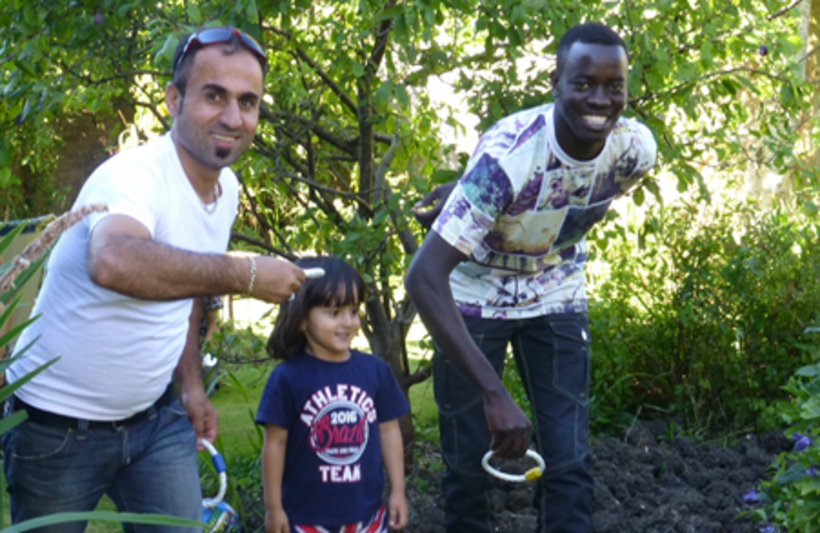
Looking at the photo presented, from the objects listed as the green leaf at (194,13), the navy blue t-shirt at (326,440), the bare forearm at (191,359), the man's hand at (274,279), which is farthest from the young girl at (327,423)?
the man's hand at (274,279)

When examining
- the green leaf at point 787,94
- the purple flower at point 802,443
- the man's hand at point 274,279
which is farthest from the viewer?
the green leaf at point 787,94

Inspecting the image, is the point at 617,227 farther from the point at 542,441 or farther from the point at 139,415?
the point at 139,415

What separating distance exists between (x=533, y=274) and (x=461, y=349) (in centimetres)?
60

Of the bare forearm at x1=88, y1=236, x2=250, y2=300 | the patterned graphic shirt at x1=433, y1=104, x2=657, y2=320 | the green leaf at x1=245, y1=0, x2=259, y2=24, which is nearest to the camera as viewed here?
the bare forearm at x1=88, y1=236, x2=250, y2=300

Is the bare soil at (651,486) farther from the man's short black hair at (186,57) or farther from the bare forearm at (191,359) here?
the man's short black hair at (186,57)

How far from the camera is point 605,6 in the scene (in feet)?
14.0

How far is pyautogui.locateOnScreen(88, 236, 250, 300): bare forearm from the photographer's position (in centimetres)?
242

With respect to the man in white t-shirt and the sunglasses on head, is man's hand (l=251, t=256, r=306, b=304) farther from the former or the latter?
the sunglasses on head

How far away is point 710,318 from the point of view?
18.7 ft

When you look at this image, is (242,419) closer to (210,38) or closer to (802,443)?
(802,443)

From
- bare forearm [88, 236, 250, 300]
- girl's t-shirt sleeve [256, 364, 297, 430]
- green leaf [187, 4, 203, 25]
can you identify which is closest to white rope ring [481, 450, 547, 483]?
girl's t-shirt sleeve [256, 364, 297, 430]

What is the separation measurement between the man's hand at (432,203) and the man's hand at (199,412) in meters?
1.07

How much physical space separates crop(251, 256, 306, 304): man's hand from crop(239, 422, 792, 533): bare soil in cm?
222

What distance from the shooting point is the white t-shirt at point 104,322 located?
2.74m
